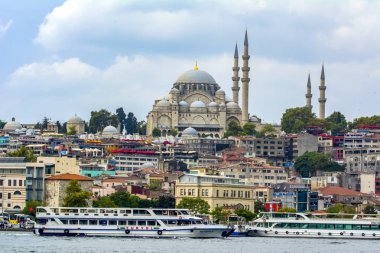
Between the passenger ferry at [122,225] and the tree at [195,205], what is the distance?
15.8 meters

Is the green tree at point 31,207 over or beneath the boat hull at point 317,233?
over

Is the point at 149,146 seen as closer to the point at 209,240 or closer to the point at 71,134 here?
the point at 71,134

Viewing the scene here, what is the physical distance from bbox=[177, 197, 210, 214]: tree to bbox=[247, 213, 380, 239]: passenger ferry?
867cm

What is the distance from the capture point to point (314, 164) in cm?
17512

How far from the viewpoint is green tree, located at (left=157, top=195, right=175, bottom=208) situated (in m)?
129

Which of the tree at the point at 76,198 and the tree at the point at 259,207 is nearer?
the tree at the point at 76,198

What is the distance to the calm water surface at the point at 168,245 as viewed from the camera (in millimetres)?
90688

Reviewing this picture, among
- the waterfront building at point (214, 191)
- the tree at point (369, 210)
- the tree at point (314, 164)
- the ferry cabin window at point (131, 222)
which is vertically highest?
the tree at point (314, 164)

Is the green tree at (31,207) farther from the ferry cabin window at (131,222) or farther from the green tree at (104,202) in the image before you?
the ferry cabin window at (131,222)

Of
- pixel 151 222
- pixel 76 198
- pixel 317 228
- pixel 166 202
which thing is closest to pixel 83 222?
pixel 151 222

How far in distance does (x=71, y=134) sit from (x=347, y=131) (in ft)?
96.0

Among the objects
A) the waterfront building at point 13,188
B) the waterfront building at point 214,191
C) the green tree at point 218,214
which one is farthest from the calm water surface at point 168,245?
the waterfront building at point 214,191


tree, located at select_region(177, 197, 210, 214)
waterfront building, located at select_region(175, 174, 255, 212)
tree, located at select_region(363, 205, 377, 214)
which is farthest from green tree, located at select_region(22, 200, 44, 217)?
tree, located at select_region(363, 205, 377, 214)

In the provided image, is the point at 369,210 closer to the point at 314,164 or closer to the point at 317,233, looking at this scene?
the point at 317,233
